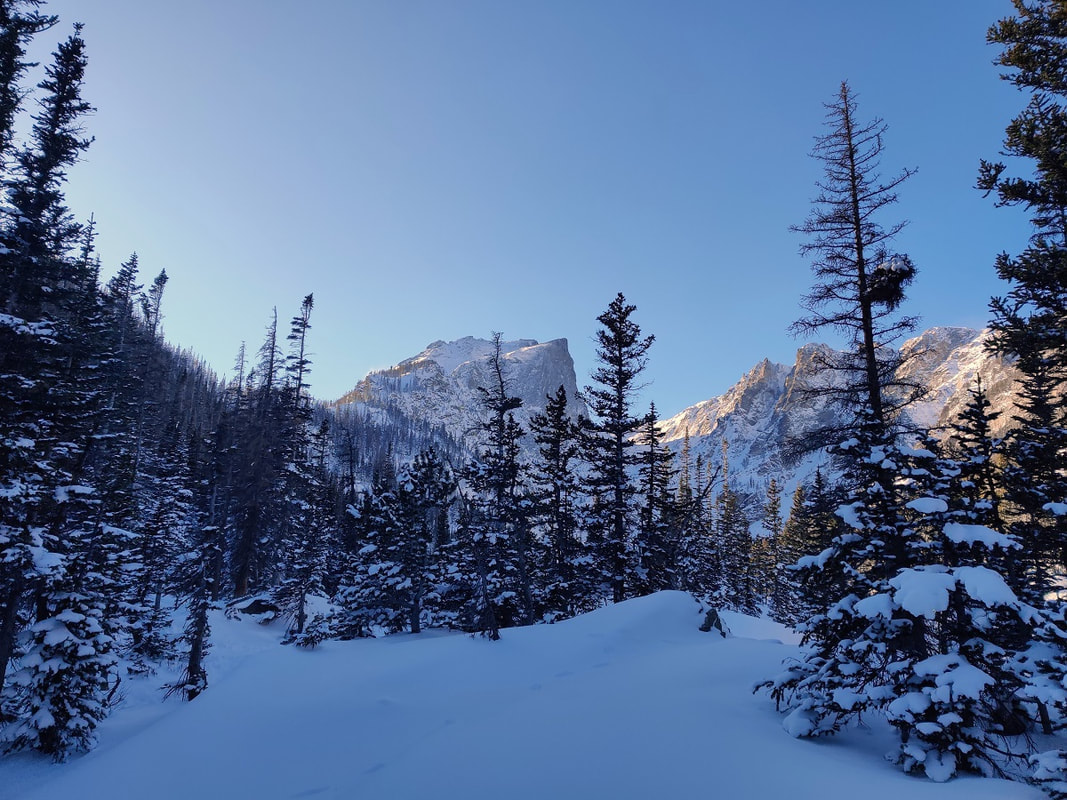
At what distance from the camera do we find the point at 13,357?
42.2 feet

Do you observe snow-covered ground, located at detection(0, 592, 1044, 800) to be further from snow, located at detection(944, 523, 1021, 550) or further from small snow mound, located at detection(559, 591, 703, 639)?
snow, located at detection(944, 523, 1021, 550)

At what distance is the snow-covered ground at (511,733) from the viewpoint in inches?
226

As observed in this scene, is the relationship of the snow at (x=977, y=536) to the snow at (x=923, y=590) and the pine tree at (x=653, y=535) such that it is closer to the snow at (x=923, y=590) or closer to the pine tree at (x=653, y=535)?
the snow at (x=923, y=590)

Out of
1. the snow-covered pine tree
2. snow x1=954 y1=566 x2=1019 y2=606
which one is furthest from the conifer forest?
the snow-covered pine tree

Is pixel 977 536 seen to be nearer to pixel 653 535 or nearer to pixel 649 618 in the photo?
pixel 649 618

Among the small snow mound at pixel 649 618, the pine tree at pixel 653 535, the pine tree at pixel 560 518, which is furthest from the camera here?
the pine tree at pixel 560 518

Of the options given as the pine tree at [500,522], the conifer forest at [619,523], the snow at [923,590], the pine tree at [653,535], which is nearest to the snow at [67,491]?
the conifer forest at [619,523]

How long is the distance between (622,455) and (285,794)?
18.1 m

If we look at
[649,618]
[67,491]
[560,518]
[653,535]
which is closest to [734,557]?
[653,535]

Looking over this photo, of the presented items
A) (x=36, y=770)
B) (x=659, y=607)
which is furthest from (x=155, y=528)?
(x=659, y=607)

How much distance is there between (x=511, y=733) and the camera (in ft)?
24.2

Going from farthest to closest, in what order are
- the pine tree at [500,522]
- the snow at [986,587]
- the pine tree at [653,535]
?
the pine tree at [653,535], the pine tree at [500,522], the snow at [986,587]

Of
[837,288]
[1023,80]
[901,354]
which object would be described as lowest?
[901,354]

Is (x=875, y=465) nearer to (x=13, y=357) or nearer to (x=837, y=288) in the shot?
(x=837, y=288)
